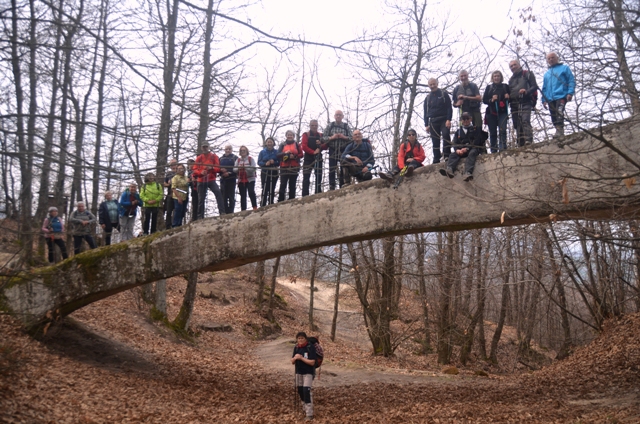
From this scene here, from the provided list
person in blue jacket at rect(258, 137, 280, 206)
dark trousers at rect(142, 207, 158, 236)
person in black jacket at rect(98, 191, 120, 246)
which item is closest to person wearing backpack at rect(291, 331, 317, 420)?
person in blue jacket at rect(258, 137, 280, 206)

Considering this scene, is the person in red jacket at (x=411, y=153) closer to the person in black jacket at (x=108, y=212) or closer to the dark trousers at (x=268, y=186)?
the dark trousers at (x=268, y=186)

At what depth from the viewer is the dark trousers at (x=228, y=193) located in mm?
9891

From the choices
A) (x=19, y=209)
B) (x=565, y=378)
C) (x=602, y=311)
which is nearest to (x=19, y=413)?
(x=19, y=209)

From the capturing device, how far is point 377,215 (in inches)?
307

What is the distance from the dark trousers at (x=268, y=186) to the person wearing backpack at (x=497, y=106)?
363cm

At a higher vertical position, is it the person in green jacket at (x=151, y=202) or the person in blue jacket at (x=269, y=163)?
the person in blue jacket at (x=269, y=163)

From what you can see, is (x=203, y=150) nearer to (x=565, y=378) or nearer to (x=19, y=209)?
(x=19, y=209)

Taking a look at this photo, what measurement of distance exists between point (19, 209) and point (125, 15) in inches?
85.2

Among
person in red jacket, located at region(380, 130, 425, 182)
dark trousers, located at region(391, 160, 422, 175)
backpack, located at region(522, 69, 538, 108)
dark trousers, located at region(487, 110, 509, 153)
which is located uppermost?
backpack, located at region(522, 69, 538, 108)

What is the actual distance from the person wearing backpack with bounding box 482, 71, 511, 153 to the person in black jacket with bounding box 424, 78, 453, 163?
0.87m

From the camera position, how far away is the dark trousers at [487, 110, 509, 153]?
773 cm

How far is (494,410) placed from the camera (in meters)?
7.48

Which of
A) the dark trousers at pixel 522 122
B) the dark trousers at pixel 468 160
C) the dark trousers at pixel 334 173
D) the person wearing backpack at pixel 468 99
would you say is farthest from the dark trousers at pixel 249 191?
the dark trousers at pixel 522 122

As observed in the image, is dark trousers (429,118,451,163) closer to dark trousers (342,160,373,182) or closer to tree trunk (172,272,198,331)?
dark trousers (342,160,373,182)
